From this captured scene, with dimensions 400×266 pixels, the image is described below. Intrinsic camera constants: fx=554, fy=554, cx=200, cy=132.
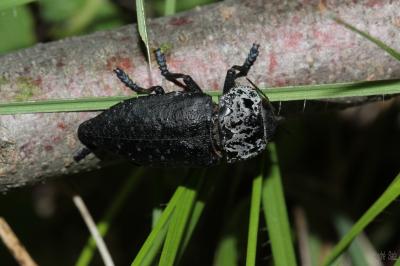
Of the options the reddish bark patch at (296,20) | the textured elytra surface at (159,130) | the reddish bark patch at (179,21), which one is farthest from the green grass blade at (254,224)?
the reddish bark patch at (179,21)

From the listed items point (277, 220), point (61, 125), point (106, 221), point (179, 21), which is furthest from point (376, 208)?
point (106, 221)

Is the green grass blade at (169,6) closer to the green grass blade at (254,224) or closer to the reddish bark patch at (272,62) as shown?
the reddish bark patch at (272,62)

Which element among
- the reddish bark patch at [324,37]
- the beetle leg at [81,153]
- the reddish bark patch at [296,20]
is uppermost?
the reddish bark patch at [296,20]

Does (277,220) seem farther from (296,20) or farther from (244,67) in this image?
(296,20)

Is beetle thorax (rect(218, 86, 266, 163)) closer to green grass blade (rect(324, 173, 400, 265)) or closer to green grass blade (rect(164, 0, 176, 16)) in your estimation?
green grass blade (rect(164, 0, 176, 16))

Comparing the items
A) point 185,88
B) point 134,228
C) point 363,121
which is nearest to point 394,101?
point 363,121

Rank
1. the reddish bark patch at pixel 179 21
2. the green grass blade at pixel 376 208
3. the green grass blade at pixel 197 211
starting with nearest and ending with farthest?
the green grass blade at pixel 376 208 < the green grass blade at pixel 197 211 < the reddish bark patch at pixel 179 21

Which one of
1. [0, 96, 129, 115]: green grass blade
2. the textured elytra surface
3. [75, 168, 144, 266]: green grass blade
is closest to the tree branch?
the textured elytra surface
